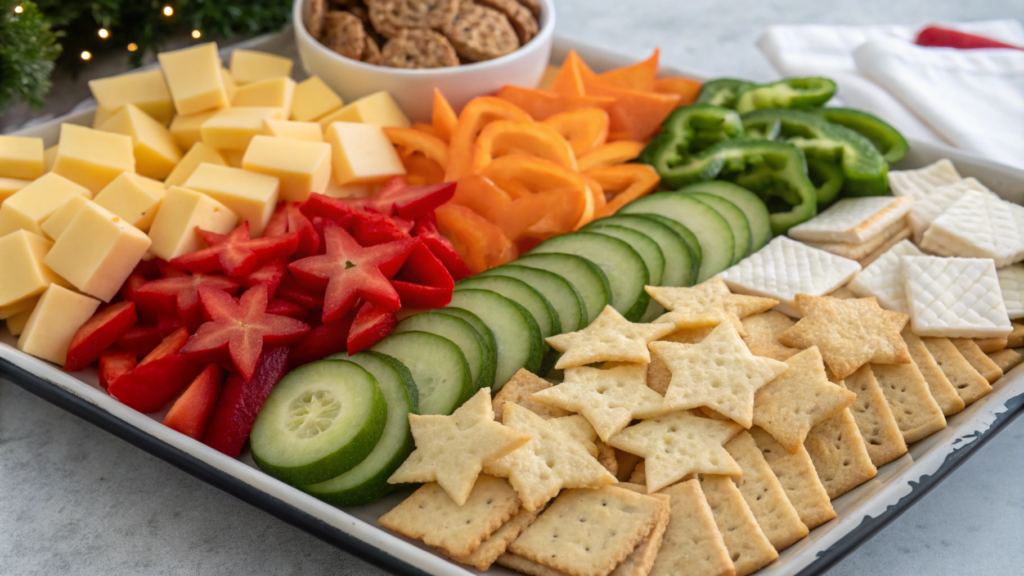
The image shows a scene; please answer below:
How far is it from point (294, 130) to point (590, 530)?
1.98 meters

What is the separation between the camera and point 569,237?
9.11 feet

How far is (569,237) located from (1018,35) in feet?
11.4

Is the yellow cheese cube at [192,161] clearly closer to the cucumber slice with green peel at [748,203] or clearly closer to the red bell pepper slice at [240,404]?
the red bell pepper slice at [240,404]

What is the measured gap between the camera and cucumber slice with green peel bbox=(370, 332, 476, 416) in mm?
2172

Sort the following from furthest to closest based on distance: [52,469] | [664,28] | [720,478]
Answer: [664,28]
[52,469]
[720,478]

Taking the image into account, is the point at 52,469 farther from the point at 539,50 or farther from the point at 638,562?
the point at 539,50

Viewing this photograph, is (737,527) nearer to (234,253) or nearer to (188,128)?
(234,253)

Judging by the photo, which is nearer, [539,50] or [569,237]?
[569,237]

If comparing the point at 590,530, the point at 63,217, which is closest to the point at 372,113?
the point at 63,217

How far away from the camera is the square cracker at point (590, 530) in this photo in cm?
179

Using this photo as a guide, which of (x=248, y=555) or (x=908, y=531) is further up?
(x=908, y=531)

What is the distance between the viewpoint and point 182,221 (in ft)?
8.44

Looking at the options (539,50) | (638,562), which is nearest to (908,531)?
(638,562)

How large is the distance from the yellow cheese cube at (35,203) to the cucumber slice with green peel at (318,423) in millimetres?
1126
